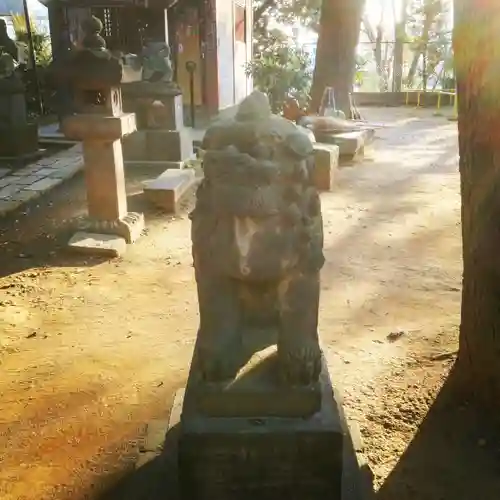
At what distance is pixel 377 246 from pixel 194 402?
10.9ft

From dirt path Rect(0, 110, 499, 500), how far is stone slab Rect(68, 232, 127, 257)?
12 centimetres

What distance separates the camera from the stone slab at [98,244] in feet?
15.7

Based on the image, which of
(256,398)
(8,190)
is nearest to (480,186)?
(256,398)

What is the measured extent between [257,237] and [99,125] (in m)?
3.49

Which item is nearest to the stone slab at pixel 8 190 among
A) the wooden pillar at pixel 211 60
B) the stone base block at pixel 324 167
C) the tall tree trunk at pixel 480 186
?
the stone base block at pixel 324 167

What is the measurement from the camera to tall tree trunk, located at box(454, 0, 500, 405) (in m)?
2.35

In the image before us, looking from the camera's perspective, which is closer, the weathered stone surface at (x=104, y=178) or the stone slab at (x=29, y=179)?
the weathered stone surface at (x=104, y=178)

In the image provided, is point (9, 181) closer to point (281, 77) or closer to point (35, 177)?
point (35, 177)

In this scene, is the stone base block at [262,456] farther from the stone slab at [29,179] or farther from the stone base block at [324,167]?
the stone slab at [29,179]

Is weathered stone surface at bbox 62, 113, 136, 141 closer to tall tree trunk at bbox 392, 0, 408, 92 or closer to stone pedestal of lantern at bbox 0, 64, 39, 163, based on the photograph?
stone pedestal of lantern at bbox 0, 64, 39, 163

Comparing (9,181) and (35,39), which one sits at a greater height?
(35,39)

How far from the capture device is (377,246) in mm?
4984

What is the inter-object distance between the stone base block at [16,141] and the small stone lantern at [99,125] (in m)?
3.80

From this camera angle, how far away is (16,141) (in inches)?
334
